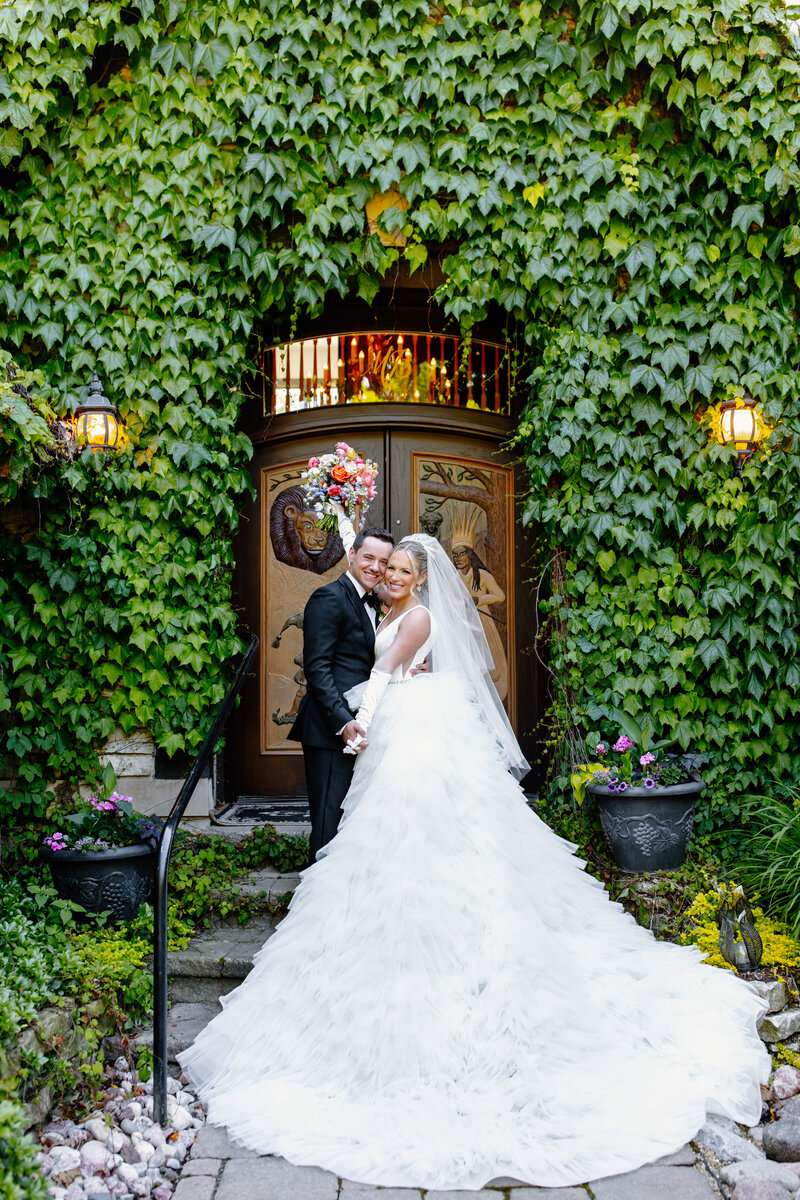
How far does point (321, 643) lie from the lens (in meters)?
3.82

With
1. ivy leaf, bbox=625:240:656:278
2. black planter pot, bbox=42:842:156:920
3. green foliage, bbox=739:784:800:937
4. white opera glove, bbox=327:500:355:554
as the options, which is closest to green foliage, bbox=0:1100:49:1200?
black planter pot, bbox=42:842:156:920

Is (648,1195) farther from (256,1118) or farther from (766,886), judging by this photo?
(766,886)

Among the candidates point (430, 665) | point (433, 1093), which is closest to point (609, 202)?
point (430, 665)

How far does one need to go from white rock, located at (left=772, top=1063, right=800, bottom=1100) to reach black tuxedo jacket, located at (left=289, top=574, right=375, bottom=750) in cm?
201

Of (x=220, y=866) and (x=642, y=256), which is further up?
(x=642, y=256)

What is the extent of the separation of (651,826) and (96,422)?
131 inches

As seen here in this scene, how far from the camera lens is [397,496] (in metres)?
5.44

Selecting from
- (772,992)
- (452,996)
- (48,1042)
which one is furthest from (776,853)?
(48,1042)

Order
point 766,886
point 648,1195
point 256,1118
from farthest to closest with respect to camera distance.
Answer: point 766,886
point 256,1118
point 648,1195

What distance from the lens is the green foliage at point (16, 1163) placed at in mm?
2133

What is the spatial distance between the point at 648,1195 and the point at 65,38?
5646 millimetres

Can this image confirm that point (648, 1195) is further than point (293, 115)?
No

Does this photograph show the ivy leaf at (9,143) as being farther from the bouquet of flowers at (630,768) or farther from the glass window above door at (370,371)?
the bouquet of flowers at (630,768)

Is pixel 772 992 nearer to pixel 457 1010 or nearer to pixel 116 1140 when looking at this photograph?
pixel 457 1010
